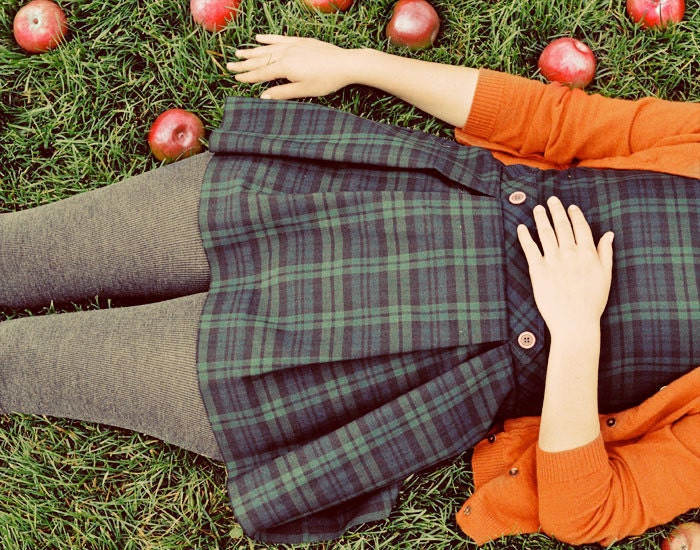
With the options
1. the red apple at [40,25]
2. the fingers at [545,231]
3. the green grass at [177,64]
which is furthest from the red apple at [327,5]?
the fingers at [545,231]

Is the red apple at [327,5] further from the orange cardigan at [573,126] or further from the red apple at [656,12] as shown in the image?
the red apple at [656,12]

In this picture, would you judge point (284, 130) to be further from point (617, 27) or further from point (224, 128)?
point (617, 27)

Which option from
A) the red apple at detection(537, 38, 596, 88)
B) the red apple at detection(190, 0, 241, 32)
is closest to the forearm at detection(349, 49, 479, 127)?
the red apple at detection(537, 38, 596, 88)

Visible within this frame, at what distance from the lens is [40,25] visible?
232 cm

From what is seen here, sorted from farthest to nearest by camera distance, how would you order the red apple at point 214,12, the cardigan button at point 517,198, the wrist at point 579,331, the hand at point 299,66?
the red apple at point 214,12
the hand at point 299,66
the cardigan button at point 517,198
the wrist at point 579,331

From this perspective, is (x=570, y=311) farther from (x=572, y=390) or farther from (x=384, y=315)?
(x=384, y=315)

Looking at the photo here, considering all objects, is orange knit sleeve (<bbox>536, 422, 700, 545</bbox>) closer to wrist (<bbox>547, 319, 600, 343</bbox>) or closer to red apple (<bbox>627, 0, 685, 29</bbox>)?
wrist (<bbox>547, 319, 600, 343</bbox>)

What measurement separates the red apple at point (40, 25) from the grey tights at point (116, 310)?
28.4 inches

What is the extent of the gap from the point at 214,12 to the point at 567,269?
1509mm

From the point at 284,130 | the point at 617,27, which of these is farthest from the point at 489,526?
the point at 617,27

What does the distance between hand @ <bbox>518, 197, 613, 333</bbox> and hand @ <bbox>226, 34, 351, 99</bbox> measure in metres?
0.85

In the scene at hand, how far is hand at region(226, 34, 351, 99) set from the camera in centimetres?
218

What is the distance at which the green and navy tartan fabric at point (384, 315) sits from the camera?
1.67 meters

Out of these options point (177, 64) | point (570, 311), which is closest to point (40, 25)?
point (177, 64)
